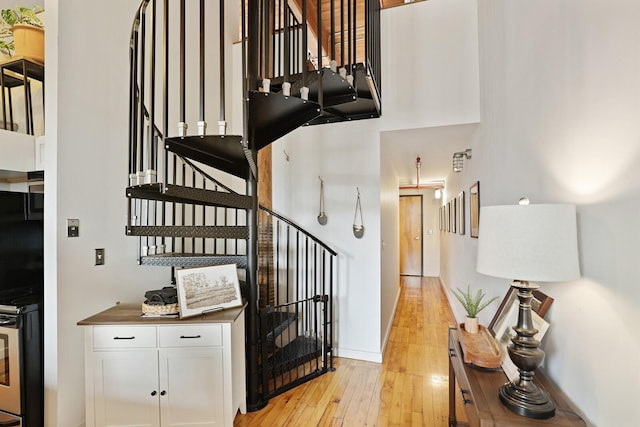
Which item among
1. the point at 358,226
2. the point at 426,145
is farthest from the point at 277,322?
the point at 426,145

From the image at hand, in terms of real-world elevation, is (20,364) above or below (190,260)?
below

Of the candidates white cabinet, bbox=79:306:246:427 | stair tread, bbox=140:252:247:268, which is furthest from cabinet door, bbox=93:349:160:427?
stair tread, bbox=140:252:247:268

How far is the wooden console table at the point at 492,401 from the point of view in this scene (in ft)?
3.29

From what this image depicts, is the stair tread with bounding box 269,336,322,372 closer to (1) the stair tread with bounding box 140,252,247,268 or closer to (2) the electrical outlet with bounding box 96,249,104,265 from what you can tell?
(1) the stair tread with bounding box 140,252,247,268

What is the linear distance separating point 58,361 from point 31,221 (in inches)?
37.9

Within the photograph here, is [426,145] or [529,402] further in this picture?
[426,145]

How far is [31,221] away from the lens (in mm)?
2051

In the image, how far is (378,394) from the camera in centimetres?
246

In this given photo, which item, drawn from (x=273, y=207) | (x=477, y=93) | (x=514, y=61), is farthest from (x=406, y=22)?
(x=273, y=207)

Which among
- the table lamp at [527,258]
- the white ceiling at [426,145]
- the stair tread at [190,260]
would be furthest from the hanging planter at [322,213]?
the table lamp at [527,258]

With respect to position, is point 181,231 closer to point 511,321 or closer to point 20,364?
point 20,364

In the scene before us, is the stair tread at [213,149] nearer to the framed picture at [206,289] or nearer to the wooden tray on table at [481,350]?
the framed picture at [206,289]

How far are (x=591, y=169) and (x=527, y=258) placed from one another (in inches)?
16.5

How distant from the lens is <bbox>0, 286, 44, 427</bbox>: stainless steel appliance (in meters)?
1.77
